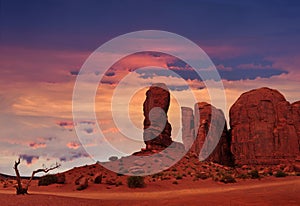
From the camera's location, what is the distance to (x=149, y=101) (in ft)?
228

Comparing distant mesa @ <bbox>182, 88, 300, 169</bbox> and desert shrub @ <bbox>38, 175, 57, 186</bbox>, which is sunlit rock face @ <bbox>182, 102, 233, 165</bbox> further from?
desert shrub @ <bbox>38, 175, 57, 186</bbox>

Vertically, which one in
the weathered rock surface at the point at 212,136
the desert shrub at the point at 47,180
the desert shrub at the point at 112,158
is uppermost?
the weathered rock surface at the point at 212,136

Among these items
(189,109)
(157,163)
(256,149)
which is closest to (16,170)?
(157,163)

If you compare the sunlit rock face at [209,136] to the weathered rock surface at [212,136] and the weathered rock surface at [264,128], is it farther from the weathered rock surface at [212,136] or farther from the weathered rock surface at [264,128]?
the weathered rock surface at [264,128]

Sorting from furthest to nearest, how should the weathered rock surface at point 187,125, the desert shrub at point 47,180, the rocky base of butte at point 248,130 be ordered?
1. the weathered rock surface at point 187,125
2. the rocky base of butte at point 248,130
3. the desert shrub at point 47,180

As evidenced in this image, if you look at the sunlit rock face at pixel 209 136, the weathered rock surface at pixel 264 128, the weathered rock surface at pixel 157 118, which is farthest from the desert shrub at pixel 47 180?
the weathered rock surface at pixel 264 128

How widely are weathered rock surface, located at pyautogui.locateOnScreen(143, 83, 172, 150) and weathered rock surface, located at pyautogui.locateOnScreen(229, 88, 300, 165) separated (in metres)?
18.7

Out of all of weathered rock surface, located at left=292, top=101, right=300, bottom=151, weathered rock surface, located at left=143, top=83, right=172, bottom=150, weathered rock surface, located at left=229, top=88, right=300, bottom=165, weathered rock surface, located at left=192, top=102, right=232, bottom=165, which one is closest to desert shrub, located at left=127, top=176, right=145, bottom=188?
weathered rock surface, located at left=143, top=83, right=172, bottom=150

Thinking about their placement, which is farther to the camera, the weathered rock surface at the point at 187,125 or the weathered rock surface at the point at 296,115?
the weathered rock surface at the point at 187,125

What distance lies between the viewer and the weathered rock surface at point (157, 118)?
67625 mm

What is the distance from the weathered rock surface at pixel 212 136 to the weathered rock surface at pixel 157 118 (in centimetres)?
1437

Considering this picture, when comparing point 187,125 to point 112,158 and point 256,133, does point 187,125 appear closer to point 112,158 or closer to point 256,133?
point 256,133

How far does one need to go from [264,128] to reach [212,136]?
11.6 metres

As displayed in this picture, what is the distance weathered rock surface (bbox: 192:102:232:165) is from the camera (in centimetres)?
8106
